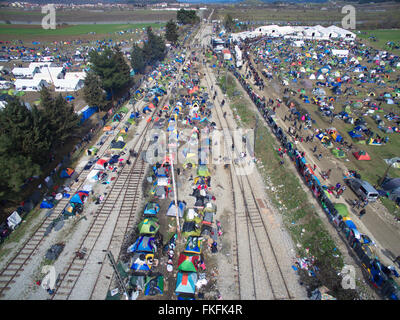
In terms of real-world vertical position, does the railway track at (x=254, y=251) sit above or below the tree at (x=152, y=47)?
below

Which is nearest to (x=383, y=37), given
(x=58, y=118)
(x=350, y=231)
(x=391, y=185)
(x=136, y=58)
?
(x=136, y=58)

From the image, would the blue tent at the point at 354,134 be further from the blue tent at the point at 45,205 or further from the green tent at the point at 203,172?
the blue tent at the point at 45,205

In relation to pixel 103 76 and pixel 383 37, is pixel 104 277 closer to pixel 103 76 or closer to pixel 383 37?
pixel 103 76

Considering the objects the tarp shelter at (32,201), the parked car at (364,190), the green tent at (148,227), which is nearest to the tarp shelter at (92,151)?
the tarp shelter at (32,201)

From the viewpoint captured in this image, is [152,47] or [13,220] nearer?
[13,220]

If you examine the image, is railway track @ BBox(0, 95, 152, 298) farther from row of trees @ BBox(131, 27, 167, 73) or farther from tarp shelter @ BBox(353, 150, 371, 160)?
row of trees @ BBox(131, 27, 167, 73)
